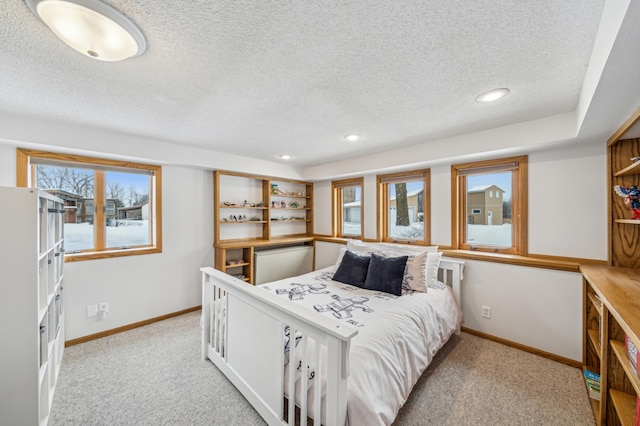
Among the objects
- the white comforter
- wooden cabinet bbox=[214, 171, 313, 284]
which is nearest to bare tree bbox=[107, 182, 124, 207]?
wooden cabinet bbox=[214, 171, 313, 284]

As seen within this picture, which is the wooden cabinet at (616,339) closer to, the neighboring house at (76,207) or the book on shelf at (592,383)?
the book on shelf at (592,383)

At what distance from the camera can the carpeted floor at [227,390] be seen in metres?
1.67

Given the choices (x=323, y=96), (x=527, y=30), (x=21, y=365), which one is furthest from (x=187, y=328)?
(x=527, y=30)

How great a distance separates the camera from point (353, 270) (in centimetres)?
283

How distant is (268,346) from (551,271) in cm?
271

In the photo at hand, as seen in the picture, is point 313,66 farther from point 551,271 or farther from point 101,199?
point 101,199

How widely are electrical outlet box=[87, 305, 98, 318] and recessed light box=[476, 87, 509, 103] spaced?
13.9 feet

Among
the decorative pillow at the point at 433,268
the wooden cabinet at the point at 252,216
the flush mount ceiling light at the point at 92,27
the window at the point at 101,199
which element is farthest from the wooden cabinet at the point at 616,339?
the window at the point at 101,199

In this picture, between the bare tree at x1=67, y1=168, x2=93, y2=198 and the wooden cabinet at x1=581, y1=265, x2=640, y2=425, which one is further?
the bare tree at x1=67, y1=168, x2=93, y2=198

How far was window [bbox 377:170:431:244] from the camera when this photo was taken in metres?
3.38

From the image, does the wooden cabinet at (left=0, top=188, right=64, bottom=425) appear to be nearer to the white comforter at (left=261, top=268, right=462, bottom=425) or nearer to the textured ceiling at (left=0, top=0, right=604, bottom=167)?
the textured ceiling at (left=0, top=0, right=604, bottom=167)

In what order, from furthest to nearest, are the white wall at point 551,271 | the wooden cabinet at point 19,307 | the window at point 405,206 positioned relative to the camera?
1. the window at point 405,206
2. the white wall at point 551,271
3. the wooden cabinet at point 19,307

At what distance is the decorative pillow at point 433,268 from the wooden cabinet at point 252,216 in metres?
2.27

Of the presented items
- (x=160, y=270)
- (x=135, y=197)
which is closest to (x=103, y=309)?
(x=160, y=270)
